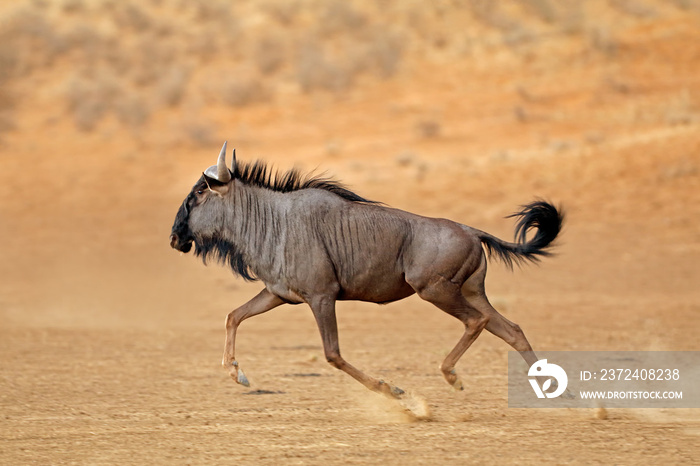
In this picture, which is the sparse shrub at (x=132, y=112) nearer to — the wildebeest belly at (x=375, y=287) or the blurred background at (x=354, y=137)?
the blurred background at (x=354, y=137)

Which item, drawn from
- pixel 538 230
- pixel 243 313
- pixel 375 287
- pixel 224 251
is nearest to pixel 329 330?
pixel 375 287

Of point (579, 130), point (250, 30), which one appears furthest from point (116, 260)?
point (250, 30)

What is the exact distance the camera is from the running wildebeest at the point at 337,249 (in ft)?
25.5

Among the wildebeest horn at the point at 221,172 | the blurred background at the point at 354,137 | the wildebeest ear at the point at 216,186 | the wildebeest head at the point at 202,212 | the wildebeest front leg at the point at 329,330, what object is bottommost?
the wildebeest front leg at the point at 329,330

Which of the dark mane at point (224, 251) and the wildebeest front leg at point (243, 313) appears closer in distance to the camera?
the wildebeest front leg at point (243, 313)

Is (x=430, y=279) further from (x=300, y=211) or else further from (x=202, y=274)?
(x=202, y=274)

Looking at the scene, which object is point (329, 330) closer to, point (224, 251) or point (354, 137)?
point (224, 251)

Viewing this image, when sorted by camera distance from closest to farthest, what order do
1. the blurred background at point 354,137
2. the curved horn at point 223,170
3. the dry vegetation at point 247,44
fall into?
the curved horn at point 223,170, the blurred background at point 354,137, the dry vegetation at point 247,44

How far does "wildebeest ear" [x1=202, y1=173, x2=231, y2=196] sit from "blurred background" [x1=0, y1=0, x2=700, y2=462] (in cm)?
251

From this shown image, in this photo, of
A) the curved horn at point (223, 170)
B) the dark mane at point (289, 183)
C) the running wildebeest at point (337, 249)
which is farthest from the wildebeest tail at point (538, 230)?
the curved horn at point (223, 170)

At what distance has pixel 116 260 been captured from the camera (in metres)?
19.3

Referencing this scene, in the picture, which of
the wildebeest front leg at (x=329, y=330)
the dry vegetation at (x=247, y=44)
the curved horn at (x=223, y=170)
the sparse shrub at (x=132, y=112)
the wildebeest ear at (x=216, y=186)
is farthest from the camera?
the dry vegetation at (x=247, y=44)

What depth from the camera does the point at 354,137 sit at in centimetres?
2741

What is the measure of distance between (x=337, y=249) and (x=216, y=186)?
1258 mm
